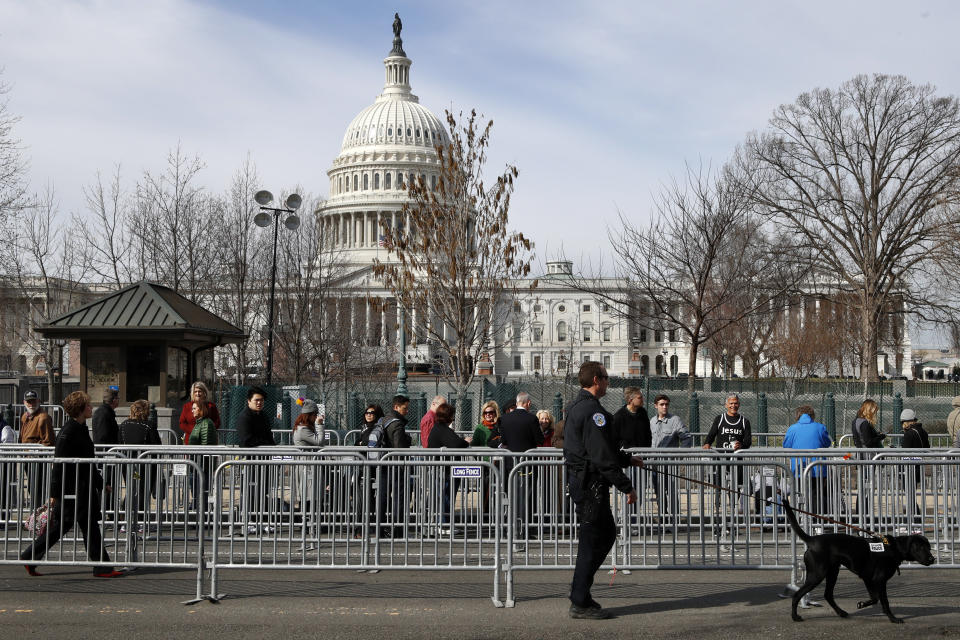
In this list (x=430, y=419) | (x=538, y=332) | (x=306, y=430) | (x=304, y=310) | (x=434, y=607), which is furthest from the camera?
(x=538, y=332)

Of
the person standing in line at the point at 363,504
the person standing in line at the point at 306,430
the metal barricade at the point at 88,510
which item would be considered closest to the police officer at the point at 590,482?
the person standing in line at the point at 363,504

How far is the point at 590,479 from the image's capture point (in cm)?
774

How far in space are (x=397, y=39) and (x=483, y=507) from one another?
128 m

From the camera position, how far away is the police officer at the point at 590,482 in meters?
7.67

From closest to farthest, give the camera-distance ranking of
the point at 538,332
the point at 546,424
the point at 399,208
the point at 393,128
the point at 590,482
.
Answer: the point at 590,482, the point at 546,424, the point at 538,332, the point at 399,208, the point at 393,128

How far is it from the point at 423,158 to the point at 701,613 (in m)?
106

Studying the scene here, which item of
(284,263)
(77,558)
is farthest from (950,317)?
(77,558)

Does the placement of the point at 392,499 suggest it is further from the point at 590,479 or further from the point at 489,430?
the point at 489,430

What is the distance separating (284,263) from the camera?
133 ft

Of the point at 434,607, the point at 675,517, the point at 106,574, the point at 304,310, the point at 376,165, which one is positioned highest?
the point at 376,165

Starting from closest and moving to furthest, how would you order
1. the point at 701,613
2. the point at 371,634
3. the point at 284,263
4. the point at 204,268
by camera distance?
the point at 371,634 → the point at 701,613 → the point at 204,268 → the point at 284,263

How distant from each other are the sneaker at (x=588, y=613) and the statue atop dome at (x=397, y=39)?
12433 cm

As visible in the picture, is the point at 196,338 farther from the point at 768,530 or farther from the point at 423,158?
the point at 423,158

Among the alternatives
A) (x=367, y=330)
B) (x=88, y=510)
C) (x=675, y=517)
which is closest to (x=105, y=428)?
(x=88, y=510)
